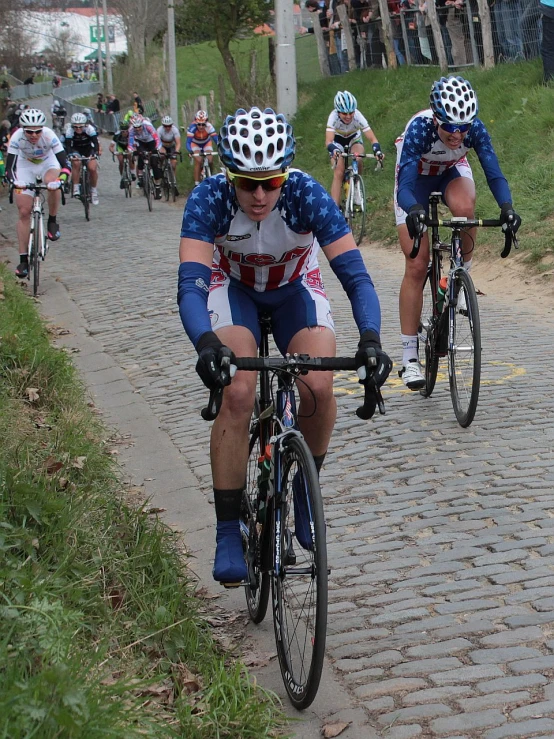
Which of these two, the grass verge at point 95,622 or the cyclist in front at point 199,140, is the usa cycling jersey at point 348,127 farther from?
the grass verge at point 95,622

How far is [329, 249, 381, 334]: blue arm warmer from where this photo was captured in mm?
4250

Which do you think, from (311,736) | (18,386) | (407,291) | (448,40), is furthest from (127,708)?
(448,40)

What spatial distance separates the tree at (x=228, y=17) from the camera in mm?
31484

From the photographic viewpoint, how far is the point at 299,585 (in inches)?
156

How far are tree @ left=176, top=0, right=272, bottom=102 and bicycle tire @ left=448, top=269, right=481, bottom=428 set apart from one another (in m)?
24.9

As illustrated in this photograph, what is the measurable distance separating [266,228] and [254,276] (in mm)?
234

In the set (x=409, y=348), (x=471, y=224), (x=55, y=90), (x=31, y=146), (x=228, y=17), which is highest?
(x=228, y=17)

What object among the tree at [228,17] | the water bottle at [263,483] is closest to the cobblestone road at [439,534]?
the water bottle at [263,483]

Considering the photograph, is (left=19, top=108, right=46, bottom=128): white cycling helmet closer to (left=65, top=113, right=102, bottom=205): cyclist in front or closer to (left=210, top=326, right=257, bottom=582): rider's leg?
(left=65, top=113, right=102, bottom=205): cyclist in front

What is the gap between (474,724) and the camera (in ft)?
12.2

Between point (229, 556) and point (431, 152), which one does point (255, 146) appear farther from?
point (431, 152)

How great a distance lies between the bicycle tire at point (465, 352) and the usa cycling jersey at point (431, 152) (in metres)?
0.67

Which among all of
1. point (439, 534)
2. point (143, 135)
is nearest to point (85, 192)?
point (143, 135)

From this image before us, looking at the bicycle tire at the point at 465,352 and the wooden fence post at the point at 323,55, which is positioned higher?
the wooden fence post at the point at 323,55
